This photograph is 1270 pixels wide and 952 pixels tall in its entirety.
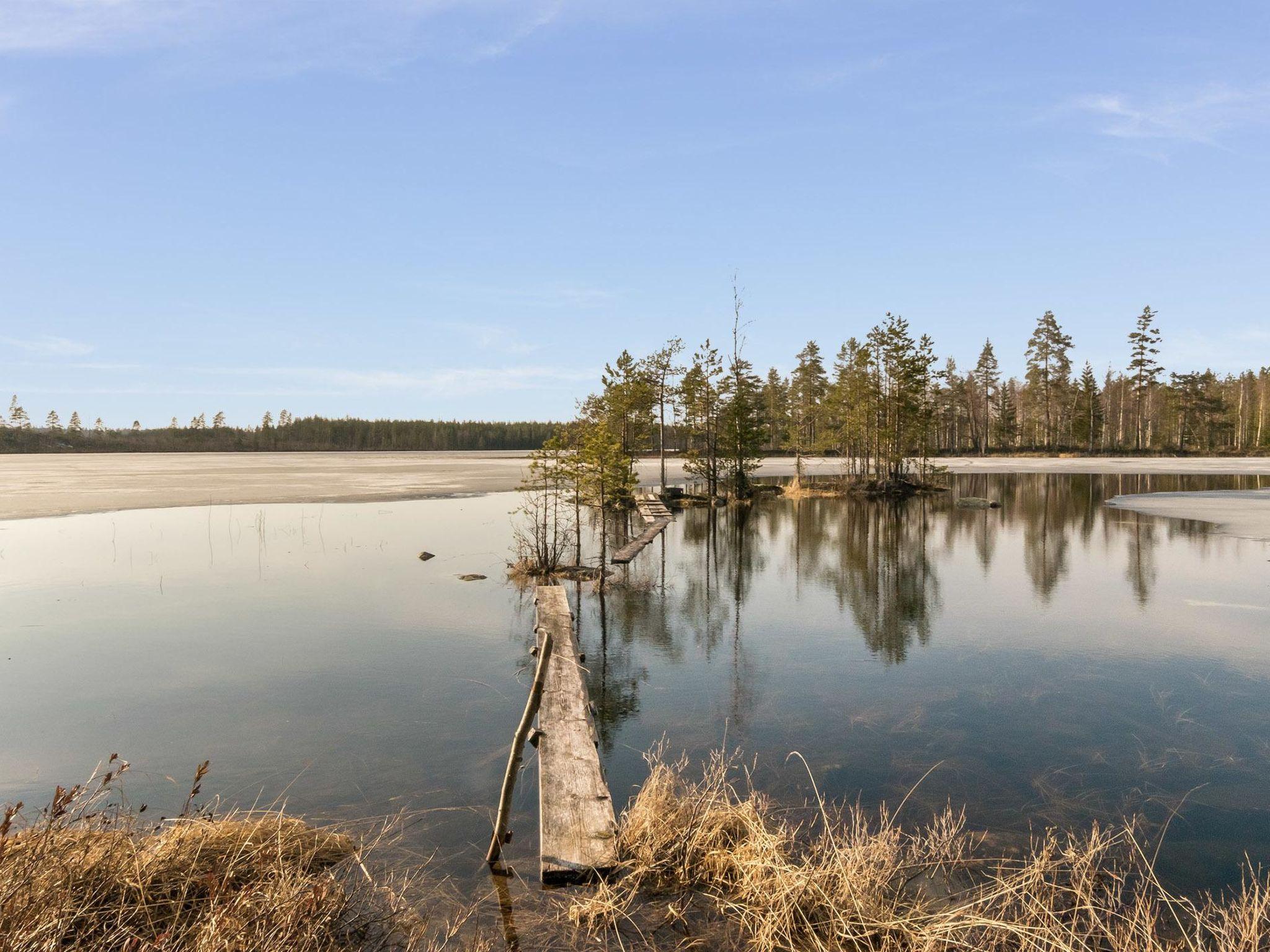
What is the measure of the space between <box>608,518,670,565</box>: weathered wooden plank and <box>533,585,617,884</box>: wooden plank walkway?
11230mm

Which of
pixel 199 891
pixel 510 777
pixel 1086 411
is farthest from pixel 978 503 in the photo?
pixel 1086 411

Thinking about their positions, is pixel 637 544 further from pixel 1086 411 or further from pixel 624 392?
pixel 1086 411

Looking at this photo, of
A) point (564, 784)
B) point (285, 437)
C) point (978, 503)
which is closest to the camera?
point (564, 784)

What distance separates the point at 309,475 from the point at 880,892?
2379 inches

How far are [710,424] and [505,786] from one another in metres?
36.3

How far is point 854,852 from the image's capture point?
5594 mm

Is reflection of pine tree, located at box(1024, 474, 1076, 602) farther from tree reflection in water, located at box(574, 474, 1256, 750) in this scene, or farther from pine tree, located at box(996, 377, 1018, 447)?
pine tree, located at box(996, 377, 1018, 447)

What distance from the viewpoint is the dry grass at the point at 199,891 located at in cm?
446

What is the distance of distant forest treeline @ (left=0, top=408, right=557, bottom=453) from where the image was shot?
133 metres

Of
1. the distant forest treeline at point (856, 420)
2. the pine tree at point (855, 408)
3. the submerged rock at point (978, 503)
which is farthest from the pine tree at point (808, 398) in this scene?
the submerged rock at point (978, 503)

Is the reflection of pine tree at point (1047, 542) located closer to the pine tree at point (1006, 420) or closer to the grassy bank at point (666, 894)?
the grassy bank at point (666, 894)

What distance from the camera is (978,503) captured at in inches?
1448

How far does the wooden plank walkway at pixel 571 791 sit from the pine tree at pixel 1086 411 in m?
99.2

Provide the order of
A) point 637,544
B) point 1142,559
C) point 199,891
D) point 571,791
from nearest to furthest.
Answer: point 199,891 → point 571,791 → point 1142,559 → point 637,544
